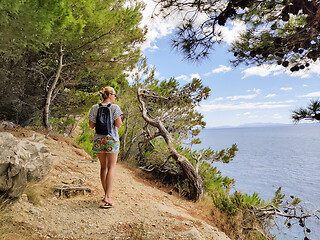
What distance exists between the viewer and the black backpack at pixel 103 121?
3.25 meters

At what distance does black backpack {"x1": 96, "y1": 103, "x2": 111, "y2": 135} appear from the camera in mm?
3254

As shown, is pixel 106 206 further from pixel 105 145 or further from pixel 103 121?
pixel 103 121

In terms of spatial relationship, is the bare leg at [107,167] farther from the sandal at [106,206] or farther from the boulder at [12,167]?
the boulder at [12,167]

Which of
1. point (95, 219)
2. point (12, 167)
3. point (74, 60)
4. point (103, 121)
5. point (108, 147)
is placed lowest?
point (95, 219)

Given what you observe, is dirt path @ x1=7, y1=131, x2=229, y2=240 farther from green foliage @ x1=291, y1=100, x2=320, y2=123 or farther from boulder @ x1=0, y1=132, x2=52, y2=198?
green foliage @ x1=291, y1=100, x2=320, y2=123

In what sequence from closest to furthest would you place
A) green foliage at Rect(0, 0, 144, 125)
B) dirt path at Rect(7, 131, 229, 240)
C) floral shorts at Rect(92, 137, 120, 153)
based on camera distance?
1. dirt path at Rect(7, 131, 229, 240)
2. floral shorts at Rect(92, 137, 120, 153)
3. green foliage at Rect(0, 0, 144, 125)

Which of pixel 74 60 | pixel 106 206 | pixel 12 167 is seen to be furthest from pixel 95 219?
pixel 74 60

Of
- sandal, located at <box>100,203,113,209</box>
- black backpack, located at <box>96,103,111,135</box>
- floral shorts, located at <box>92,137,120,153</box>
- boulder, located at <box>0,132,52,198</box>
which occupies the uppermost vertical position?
black backpack, located at <box>96,103,111,135</box>

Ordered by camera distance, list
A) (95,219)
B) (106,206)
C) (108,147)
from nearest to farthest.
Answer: (95,219), (108,147), (106,206)

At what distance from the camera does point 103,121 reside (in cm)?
329

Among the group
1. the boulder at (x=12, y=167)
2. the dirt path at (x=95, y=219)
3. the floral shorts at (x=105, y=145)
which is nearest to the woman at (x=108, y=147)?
the floral shorts at (x=105, y=145)

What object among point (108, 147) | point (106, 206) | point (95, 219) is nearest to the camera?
point (95, 219)

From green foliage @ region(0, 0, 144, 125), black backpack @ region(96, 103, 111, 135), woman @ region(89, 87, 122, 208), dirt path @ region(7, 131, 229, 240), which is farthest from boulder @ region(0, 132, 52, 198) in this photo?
green foliage @ region(0, 0, 144, 125)

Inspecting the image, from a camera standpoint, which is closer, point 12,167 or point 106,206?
point 12,167
